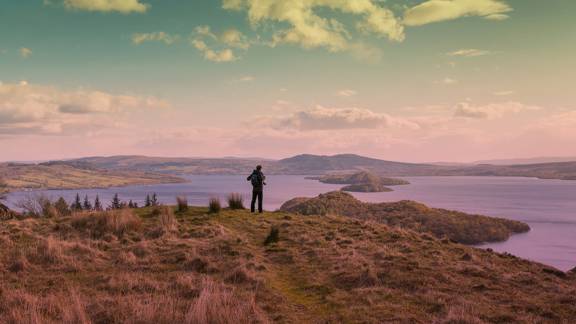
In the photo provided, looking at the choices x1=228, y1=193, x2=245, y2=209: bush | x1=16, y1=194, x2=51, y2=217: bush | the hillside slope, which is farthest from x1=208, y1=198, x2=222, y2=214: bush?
the hillside slope

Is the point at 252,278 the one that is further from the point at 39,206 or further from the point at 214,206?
the point at 39,206

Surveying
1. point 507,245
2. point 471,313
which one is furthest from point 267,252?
point 507,245

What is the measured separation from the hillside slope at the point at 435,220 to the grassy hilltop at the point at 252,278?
8831 centimetres

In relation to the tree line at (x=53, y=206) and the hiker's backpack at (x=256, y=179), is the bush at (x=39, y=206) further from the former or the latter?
the hiker's backpack at (x=256, y=179)

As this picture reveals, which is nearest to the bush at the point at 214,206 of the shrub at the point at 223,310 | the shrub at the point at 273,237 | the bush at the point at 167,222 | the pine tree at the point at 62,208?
the bush at the point at 167,222

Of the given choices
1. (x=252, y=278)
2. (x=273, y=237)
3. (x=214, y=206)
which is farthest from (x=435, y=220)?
(x=252, y=278)

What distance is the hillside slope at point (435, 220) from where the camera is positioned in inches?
4550

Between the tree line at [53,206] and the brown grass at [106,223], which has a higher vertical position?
the brown grass at [106,223]

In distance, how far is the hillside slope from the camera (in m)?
116

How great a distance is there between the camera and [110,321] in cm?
719

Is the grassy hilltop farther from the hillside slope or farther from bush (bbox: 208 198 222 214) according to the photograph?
the hillside slope

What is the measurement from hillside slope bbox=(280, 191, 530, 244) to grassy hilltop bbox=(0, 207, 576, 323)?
88308 mm

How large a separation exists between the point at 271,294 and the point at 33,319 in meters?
5.03

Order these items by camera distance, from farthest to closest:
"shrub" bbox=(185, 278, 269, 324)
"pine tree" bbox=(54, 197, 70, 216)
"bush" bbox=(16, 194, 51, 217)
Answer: "bush" bbox=(16, 194, 51, 217) → "pine tree" bbox=(54, 197, 70, 216) → "shrub" bbox=(185, 278, 269, 324)
